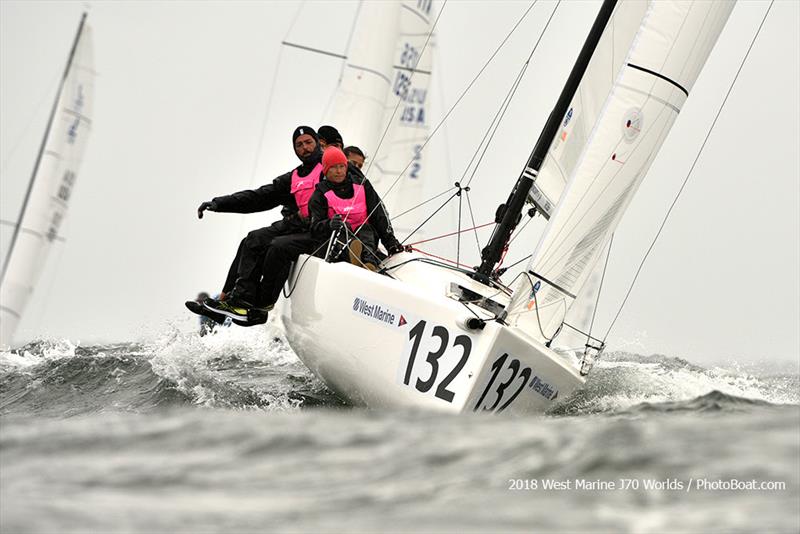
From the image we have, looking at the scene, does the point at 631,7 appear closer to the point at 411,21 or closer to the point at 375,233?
the point at 375,233

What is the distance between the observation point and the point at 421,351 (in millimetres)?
4684

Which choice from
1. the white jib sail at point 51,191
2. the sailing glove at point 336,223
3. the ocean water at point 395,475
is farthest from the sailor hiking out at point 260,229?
the white jib sail at point 51,191

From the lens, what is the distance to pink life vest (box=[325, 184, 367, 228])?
5.72m

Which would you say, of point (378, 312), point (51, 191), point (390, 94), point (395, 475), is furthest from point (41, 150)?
point (395, 475)

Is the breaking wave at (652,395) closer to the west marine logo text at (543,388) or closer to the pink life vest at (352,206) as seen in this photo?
the west marine logo text at (543,388)

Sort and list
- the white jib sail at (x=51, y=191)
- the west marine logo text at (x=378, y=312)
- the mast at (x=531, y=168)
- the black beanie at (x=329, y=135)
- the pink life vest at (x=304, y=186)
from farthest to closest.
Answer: the white jib sail at (x=51, y=191), the black beanie at (x=329, y=135), the pink life vest at (x=304, y=186), the mast at (x=531, y=168), the west marine logo text at (x=378, y=312)

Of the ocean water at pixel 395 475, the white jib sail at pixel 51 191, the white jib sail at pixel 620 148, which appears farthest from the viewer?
the white jib sail at pixel 51 191

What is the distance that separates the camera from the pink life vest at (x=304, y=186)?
19.9 ft

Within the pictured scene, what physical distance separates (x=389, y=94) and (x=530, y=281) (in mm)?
8415

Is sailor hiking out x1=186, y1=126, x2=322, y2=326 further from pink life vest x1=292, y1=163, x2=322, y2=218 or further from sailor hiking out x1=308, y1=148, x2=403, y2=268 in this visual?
sailor hiking out x1=308, y1=148, x2=403, y2=268

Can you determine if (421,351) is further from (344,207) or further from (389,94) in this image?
(389,94)

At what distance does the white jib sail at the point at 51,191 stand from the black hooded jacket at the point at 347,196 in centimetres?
972

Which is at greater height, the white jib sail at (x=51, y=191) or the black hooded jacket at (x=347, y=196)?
the black hooded jacket at (x=347, y=196)

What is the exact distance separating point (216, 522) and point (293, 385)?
4.30 m
